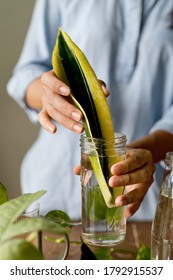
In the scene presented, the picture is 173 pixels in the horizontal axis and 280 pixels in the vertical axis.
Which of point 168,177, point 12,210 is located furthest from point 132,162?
point 12,210

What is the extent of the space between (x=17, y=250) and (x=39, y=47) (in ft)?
2.55

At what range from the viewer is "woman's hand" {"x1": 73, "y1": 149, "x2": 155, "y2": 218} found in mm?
428

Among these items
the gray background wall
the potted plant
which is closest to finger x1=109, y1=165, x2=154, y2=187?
the potted plant

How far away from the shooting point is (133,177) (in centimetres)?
49

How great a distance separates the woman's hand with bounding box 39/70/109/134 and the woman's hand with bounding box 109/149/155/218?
0.21ft

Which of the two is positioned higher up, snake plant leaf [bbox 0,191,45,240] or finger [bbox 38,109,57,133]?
snake plant leaf [bbox 0,191,45,240]

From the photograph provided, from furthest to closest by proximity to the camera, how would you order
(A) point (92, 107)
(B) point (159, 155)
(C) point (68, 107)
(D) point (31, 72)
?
1. (D) point (31, 72)
2. (B) point (159, 155)
3. (C) point (68, 107)
4. (A) point (92, 107)

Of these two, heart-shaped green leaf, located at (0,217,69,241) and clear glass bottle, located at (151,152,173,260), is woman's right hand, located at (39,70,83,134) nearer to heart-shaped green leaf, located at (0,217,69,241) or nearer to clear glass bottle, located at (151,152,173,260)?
clear glass bottle, located at (151,152,173,260)

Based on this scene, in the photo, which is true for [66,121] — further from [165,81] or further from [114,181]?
[165,81]
